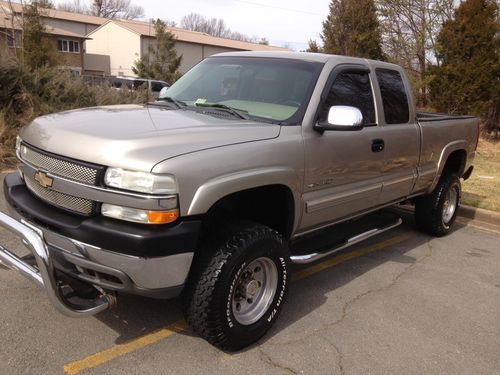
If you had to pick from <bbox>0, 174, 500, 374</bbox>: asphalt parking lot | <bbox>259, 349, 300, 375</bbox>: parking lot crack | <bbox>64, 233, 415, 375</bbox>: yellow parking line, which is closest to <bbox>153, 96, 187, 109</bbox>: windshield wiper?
<bbox>0, 174, 500, 374</bbox>: asphalt parking lot

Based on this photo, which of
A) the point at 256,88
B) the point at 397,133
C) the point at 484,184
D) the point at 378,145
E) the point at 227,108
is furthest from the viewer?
the point at 484,184

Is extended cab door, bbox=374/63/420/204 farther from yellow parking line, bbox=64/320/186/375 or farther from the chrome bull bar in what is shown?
the chrome bull bar

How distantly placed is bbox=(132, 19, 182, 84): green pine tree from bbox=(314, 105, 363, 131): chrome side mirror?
2730cm

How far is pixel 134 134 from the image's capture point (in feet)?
9.62

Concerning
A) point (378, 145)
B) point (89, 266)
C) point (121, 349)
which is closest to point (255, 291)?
point (121, 349)

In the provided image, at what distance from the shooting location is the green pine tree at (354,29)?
16.3 m

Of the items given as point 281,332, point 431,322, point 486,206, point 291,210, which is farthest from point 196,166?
point 486,206

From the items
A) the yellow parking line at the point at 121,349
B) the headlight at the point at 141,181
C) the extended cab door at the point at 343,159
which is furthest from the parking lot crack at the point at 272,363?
the headlight at the point at 141,181

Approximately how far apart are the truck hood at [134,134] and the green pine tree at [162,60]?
89.2ft

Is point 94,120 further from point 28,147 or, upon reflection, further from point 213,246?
point 213,246

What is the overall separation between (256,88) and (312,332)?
1980mm

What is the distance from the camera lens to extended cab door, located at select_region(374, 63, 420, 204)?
4633mm

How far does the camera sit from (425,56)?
17469 mm

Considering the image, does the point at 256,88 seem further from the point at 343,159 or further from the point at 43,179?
the point at 43,179
